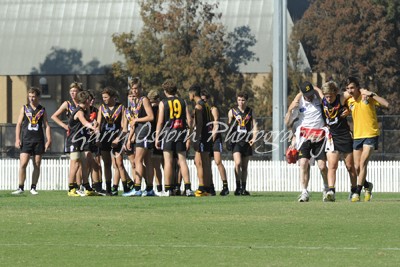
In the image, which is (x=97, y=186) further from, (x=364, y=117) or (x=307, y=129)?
(x=364, y=117)

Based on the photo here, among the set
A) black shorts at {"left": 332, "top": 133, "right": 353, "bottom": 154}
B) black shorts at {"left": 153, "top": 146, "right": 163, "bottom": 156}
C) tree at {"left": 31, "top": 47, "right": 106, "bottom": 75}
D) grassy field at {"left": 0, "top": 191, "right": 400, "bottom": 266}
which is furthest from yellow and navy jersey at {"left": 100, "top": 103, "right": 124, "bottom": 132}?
tree at {"left": 31, "top": 47, "right": 106, "bottom": 75}

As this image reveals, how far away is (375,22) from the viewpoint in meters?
59.8

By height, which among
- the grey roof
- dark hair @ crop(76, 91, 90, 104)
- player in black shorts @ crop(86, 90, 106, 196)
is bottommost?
player in black shorts @ crop(86, 90, 106, 196)

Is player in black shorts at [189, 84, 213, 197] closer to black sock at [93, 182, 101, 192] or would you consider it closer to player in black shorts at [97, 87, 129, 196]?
player in black shorts at [97, 87, 129, 196]

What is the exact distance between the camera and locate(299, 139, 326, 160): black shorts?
2030cm

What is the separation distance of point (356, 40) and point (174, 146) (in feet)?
124

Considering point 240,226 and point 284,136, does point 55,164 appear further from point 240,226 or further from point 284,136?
point 240,226

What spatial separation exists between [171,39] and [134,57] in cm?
249

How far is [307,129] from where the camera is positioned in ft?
67.5

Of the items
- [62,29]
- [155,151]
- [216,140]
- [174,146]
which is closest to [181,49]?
[62,29]

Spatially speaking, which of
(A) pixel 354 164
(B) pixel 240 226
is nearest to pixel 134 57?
(A) pixel 354 164

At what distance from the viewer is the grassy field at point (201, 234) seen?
37.3ft

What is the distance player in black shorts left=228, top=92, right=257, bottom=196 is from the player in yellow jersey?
5.12m

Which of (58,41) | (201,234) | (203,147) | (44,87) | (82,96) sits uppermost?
(58,41)
